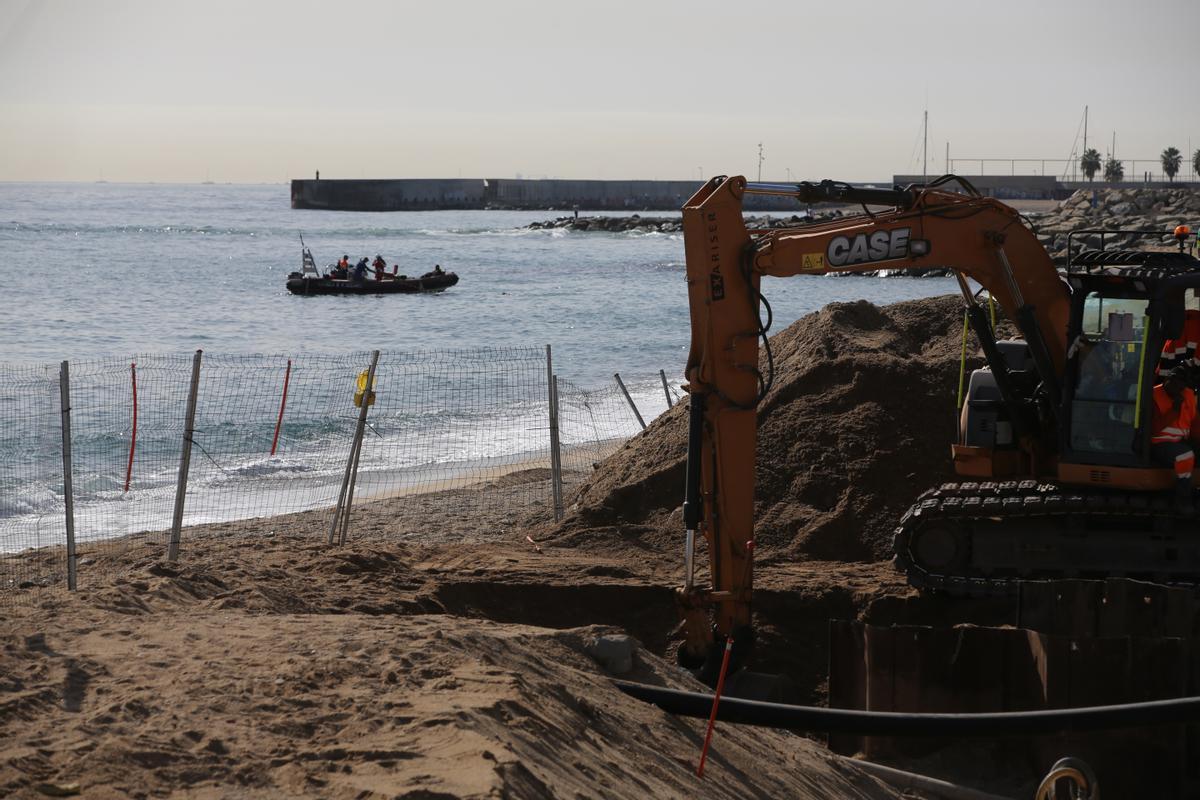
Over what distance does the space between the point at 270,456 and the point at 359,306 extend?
104 feet

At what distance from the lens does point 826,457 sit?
548 inches

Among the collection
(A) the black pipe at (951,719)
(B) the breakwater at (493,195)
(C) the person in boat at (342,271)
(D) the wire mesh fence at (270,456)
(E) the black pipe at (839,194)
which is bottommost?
(D) the wire mesh fence at (270,456)

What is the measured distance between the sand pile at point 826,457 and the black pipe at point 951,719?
19.0ft

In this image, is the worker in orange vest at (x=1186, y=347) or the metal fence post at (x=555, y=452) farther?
the metal fence post at (x=555, y=452)

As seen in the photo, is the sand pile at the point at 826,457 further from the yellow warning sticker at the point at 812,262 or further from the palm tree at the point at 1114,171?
the palm tree at the point at 1114,171

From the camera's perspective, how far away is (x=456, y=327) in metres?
47.7

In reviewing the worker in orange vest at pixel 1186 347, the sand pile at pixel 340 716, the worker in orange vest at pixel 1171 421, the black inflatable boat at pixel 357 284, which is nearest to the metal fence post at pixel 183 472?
the sand pile at pixel 340 716

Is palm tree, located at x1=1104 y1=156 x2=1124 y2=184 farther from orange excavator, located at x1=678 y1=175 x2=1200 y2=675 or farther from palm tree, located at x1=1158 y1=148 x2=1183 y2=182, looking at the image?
orange excavator, located at x1=678 y1=175 x2=1200 y2=675

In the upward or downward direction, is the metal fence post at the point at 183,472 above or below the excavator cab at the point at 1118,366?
below

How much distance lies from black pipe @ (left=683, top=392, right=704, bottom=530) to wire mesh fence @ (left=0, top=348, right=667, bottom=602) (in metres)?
5.42

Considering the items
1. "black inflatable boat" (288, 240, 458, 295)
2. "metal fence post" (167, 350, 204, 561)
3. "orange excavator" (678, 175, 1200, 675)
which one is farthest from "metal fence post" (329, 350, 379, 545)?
"black inflatable boat" (288, 240, 458, 295)

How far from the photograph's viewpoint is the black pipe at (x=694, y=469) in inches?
342

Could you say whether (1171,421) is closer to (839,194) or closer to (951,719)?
(839,194)

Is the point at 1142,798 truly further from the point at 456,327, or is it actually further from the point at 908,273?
the point at 908,273
